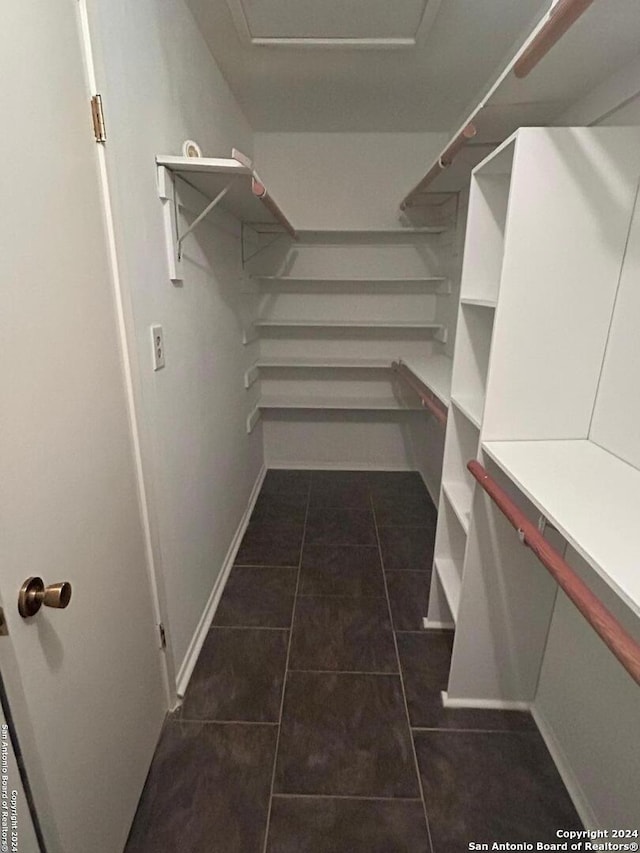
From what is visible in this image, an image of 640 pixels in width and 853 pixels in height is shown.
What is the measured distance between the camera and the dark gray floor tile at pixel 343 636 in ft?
5.87

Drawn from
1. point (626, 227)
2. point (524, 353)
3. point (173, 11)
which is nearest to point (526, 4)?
point (626, 227)

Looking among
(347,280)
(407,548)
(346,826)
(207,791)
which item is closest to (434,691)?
(346,826)

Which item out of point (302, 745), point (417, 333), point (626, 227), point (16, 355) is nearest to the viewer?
point (16, 355)

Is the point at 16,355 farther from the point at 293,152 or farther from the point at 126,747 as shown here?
the point at 293,152

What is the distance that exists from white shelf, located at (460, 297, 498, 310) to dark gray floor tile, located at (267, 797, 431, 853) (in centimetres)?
155

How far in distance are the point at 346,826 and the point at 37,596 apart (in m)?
1.16

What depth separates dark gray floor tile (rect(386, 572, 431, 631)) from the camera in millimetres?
2018

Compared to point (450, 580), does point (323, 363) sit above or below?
above

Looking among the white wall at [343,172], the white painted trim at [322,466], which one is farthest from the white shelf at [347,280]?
the white painted trim at [322,466]

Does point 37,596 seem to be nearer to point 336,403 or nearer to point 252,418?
point 252,418

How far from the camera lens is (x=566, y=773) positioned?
137 cm

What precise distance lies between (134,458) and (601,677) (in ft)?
4.89

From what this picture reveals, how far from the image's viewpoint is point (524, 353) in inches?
49.1

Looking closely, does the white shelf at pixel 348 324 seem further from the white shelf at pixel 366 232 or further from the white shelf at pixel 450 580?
the white shelf at pixel 450 580
